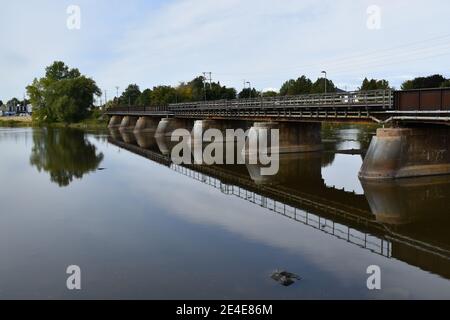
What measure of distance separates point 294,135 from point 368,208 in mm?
24298

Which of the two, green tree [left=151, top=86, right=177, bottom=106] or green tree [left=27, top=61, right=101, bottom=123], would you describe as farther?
green tree [left=151, top=86, right=177, bottom=106]

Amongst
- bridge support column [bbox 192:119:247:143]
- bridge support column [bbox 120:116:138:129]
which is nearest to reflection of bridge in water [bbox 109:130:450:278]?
bridge support column [bbox 192:119:247:143]

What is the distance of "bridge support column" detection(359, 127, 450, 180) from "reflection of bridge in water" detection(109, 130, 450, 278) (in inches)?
37.2

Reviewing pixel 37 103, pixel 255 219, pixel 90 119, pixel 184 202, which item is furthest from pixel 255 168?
pixel 37 103

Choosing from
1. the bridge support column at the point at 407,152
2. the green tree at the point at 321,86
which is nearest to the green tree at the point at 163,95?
the green tree at the point at 321,86

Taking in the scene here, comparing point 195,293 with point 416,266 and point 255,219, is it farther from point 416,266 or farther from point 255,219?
point 255,219

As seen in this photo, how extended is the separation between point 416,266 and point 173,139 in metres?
66.0

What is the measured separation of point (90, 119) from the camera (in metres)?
145

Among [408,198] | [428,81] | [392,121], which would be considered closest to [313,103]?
[392,121]

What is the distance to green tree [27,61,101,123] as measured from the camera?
136 metres

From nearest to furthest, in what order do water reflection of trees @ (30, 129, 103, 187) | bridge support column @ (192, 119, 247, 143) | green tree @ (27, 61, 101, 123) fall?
water reflection of trees @ (30, 129, 103, 187), bridge support column @ (192, 119, 247, 143), green tree @ (27, 61, 101, 123)

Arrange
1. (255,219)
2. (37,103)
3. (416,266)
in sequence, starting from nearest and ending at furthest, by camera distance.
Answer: (416,266)
(255,219)
(37,103)

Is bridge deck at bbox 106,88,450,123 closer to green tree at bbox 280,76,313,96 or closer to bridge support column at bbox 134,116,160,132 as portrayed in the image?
bridge support column at bbox 134,116,160,132

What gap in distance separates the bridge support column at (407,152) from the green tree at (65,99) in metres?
120
